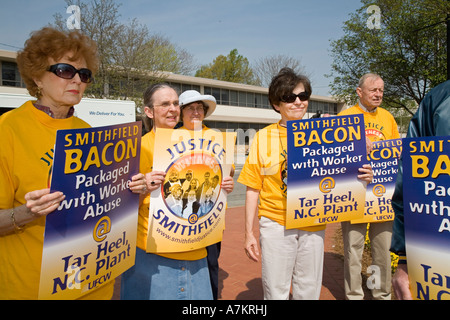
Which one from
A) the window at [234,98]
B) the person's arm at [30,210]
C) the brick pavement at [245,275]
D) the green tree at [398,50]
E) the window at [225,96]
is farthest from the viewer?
the window at [234,98]

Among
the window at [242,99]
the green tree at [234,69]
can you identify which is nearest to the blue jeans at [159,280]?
the window at [242,99]

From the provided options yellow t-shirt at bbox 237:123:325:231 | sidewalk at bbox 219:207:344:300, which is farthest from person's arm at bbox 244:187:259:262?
sidewalk at bbox 219:207:344:300

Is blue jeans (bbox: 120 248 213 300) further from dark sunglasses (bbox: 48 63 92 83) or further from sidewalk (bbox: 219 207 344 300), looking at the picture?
sidewalk (bbox: 219 207 344 300)

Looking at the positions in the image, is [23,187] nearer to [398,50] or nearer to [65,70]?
[65,70]

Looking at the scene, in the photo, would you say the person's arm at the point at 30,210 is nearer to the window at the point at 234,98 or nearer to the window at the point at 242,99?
the window at the point at 234,98

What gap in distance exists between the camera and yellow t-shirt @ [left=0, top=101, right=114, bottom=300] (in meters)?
1.54

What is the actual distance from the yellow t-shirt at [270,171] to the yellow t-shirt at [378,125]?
3.61ft

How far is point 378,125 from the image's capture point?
11.1 ft

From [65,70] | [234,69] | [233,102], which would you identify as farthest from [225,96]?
[65,70]

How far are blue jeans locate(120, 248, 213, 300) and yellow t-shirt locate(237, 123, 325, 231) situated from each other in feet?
2.57

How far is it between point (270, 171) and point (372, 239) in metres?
1.62

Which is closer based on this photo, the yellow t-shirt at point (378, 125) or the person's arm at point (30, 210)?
the person's arm at point (30, 210)

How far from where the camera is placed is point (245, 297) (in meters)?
3.62

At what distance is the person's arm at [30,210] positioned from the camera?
142cm
